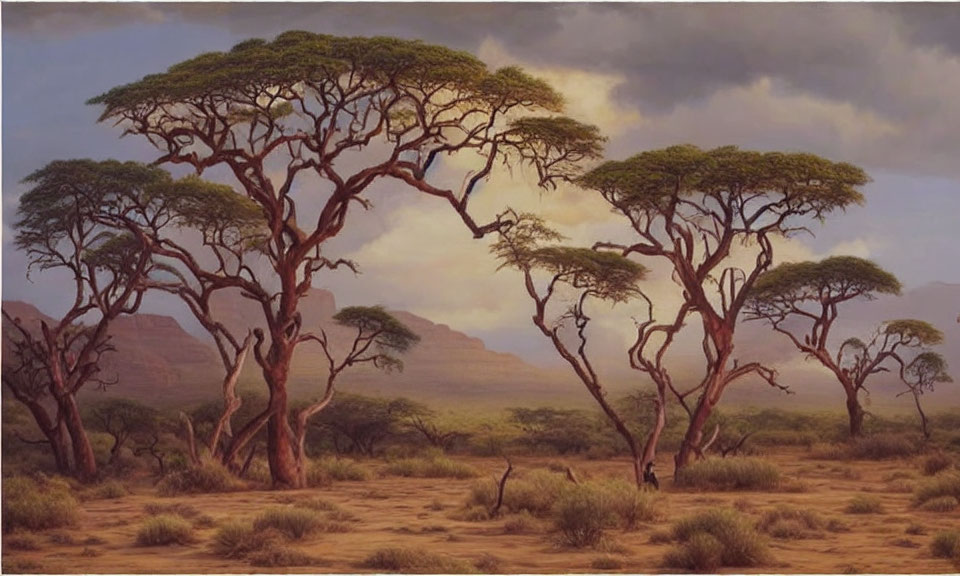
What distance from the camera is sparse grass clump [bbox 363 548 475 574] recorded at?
13.1 meters

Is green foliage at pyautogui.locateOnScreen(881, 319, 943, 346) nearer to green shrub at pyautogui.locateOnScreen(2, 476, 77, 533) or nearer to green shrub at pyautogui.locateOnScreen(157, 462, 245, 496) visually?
green shrub at pyautogui.locateOnScreen(157, 462, 245, 496)

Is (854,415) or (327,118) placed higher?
(327,118)

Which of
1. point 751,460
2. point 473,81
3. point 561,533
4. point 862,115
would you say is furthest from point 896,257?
point 561,533

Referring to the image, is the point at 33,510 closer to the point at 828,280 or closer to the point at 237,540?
the point at 237,540

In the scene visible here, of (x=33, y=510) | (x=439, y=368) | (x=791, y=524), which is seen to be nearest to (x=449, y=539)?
(x=791, y=524)

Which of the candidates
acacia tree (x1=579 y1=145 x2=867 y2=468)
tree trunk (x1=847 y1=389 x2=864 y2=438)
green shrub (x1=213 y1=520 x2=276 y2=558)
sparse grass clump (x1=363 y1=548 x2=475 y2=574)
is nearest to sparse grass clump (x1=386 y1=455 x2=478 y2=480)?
acacia tree (x1=579 y1=145 x2=867 y2=468)

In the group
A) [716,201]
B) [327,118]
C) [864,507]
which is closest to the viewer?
[864,507]

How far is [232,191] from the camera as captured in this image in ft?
88.8

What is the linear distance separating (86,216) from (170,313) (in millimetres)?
87750

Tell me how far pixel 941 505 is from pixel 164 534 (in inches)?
480

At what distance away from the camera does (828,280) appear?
34.1 meters

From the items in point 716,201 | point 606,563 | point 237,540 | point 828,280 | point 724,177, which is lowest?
point 606,563

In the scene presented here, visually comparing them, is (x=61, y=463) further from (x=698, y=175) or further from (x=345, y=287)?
(x=345, y=287)

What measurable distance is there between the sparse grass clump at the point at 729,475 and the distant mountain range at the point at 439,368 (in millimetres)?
61319
